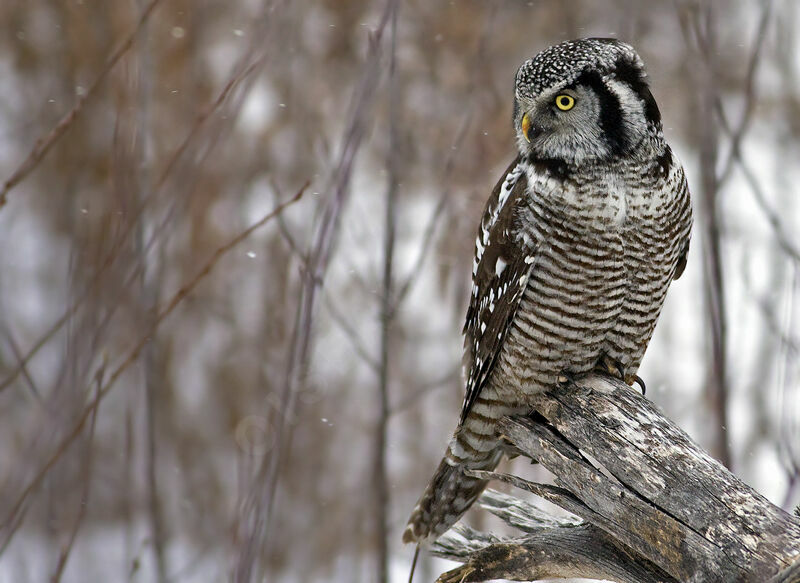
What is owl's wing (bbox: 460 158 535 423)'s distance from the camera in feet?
10.1

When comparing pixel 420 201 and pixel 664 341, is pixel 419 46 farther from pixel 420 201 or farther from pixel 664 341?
pixel 664 341

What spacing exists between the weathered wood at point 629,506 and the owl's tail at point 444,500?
8.0 inches

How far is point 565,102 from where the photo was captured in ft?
9.70

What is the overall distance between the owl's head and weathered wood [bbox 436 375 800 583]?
87cm

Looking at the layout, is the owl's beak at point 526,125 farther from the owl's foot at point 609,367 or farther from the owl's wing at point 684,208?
the owl's foot at point 609,367

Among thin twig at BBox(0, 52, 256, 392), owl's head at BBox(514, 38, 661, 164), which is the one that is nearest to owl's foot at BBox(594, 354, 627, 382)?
owl's head at BBox(514, 38, 661, 164)

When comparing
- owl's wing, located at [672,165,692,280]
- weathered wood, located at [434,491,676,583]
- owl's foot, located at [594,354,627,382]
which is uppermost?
owl's wing, located at [672,165,692,280]

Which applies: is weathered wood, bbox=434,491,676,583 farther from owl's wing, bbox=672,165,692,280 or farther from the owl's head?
the owl's head

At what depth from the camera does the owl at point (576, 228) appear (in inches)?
115

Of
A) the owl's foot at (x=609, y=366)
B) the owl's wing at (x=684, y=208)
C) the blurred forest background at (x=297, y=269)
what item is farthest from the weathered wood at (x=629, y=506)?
the blurred forest background at (x=297, y=269)

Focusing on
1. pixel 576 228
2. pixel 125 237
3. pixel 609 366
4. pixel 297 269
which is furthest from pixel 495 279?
pixel 297 269

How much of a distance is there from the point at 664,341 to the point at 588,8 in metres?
2.77

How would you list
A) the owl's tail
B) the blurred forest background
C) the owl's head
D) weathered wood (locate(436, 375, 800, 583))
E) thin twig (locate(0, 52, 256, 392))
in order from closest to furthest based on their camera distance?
thin twig (locate(0, 52, 256, 392)) → weathered wood (locate(436, 375, 800, 583)) → the owl's head → the owl's tail → the blurred forest background

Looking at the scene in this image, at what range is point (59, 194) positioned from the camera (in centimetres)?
660
